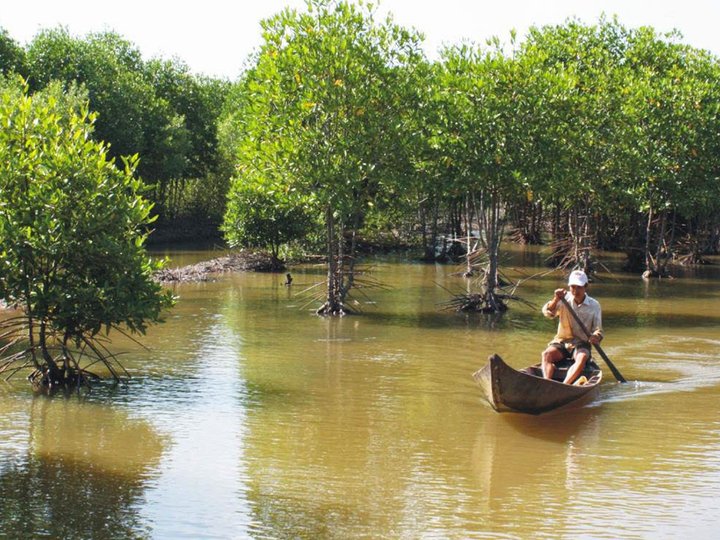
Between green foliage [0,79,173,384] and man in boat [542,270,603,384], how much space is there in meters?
6.41

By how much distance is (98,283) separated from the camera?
15945 millimetres

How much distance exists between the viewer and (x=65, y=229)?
1554 cm

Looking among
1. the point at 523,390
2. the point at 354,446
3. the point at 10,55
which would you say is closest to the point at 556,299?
the point at 523,390

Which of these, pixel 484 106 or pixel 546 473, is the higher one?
pixel 484 106

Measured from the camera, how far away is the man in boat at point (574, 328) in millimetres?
16047

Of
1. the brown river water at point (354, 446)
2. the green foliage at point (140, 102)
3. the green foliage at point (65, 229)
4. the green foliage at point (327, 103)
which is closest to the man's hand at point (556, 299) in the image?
the brown river water at point (354, 446)

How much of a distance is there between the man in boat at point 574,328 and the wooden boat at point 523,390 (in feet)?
2.24

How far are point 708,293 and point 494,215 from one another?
10.5 meters

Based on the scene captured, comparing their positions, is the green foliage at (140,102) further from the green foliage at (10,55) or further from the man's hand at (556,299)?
the man's hand at (556,299)

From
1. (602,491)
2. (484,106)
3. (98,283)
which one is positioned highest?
(484,106)

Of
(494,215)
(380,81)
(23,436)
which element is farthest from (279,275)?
(23,436)

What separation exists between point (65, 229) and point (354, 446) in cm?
570

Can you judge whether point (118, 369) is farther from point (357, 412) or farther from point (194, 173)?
point (194, 173)

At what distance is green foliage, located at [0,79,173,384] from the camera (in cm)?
1542
